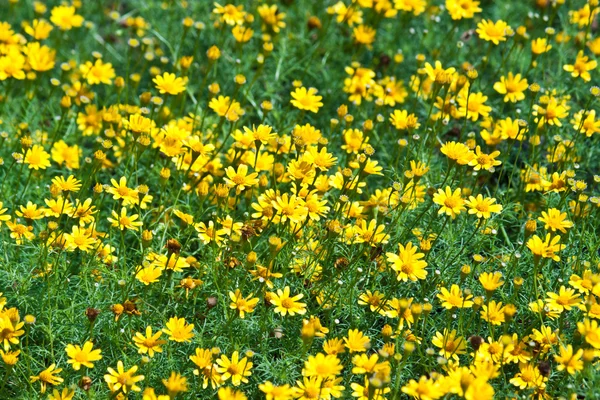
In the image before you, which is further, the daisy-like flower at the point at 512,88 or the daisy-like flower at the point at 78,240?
the daisy-like flower at the point at 512,88

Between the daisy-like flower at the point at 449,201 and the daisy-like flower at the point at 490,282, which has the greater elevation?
the daisy-like flower at the point at 449,201

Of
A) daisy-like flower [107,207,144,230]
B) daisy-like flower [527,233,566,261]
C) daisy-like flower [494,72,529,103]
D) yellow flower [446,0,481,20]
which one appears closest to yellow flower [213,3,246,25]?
yellow flower [446,0,481,20]

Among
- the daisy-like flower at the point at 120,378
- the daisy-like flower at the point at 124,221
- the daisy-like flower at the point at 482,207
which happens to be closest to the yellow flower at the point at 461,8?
the daisy-like flower at the point at 482,207

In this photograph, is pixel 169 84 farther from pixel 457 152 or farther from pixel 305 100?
pixel 457 152

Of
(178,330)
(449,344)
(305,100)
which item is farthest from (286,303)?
(305,100)

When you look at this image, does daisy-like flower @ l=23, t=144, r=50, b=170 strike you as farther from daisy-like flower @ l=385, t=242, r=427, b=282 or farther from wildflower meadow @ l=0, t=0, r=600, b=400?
daisy-like flower @ l=385, t=242, r=427, b=282

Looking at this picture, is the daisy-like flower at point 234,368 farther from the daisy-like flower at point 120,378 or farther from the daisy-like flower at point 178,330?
the daisy-like flower at point 120,378

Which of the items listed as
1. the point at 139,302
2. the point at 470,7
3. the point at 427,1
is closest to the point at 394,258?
the point at 139,302

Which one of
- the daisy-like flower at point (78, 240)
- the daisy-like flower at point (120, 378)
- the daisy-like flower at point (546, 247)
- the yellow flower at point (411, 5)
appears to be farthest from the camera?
the yellow flower at point (411, 5)
